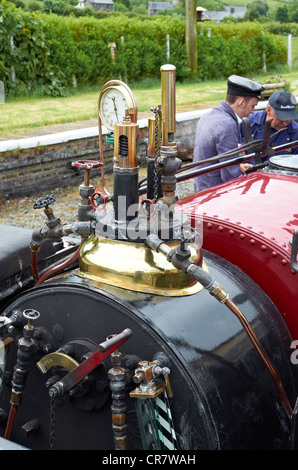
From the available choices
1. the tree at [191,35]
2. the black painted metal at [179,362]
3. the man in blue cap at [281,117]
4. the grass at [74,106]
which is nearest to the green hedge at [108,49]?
the tree at [191,35]

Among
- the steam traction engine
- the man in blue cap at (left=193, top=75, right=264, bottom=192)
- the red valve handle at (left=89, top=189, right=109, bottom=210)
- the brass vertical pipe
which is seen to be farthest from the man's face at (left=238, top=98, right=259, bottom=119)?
the brass vertical pipe

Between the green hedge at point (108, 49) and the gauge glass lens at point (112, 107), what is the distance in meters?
11.1

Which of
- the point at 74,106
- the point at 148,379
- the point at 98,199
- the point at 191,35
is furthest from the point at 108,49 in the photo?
the point at 148,379

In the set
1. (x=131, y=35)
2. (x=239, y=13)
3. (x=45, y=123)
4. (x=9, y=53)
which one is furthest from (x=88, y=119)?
(x=239, y=13)

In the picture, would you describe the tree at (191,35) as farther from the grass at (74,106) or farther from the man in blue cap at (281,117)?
the man in blue cap at (281,117)

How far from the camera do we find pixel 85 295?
1694 mm

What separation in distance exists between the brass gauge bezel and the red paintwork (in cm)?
46

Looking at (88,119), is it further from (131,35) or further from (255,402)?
(255,402)

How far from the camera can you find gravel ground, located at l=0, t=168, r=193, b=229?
708cm

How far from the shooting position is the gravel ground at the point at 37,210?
23.2 ft

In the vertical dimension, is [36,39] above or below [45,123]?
above

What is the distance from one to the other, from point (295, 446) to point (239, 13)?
2677cm

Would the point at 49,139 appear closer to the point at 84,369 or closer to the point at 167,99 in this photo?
the point at 167,99

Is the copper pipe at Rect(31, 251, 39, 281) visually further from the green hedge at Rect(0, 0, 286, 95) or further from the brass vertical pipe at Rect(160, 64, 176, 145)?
the green hedge at Rect(0, 0, 286, 95)
